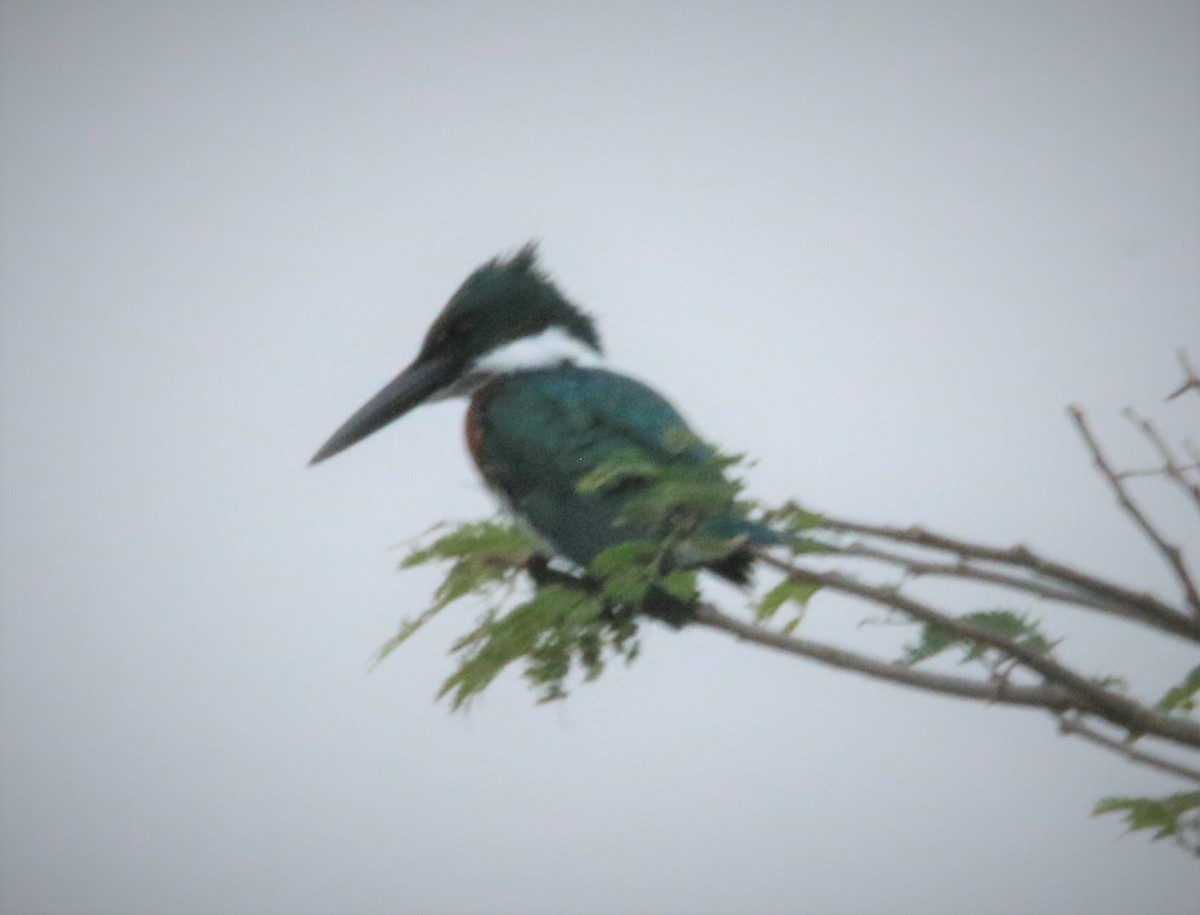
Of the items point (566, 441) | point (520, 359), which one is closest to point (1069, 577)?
point (566, 441)

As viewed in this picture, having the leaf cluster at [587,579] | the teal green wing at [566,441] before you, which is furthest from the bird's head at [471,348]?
the leaf cluster at [587,579]

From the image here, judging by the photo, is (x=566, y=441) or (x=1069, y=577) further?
(x=566, y=441)

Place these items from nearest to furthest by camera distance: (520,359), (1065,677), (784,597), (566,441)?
(1065,677)
(784,597)
(566,441)
(520,359)

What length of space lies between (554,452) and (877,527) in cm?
145

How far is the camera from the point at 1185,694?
204cm

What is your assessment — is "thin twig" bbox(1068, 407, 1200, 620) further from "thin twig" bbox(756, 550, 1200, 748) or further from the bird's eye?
the bird's eye

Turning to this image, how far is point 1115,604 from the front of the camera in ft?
6.24

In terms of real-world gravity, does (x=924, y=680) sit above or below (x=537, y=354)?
below

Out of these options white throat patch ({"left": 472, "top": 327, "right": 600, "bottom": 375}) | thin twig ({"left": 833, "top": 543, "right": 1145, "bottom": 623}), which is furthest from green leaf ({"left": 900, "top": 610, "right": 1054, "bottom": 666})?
white throat patch ({"left": 472, "top": 327, "right": 600, "bottom": 375})

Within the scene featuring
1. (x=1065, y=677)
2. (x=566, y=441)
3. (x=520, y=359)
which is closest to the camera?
(x=1065, y=677)

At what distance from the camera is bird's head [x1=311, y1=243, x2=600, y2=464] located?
4250 mm

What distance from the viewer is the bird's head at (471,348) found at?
167 inches

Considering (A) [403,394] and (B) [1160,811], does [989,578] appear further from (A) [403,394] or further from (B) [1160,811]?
(A) [403,394]

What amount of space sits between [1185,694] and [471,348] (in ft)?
8.65
